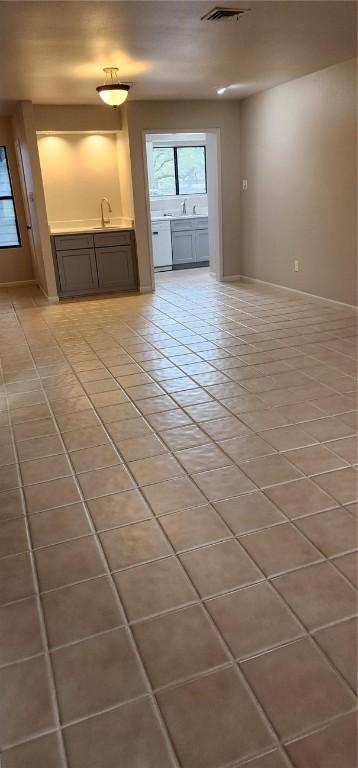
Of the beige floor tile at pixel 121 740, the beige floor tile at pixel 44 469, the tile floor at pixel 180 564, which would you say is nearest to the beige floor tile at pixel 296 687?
the tile floor at pixel 180 564

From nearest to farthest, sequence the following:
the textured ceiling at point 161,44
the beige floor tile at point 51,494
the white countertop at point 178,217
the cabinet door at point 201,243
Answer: the beige floor tile at point 51,494 → the textured ceiling at point 161,44 → the white countertop at point 178,217 → the cabinet door at point 201,243

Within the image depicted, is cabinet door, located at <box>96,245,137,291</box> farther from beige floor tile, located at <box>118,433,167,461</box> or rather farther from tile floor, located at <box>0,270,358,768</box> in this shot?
beige floor tile, located at <box>118,433,167,461</box>

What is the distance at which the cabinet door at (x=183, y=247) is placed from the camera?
897 cm

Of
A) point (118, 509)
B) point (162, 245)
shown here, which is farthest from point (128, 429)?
point (162, 245)

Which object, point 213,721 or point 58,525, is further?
point 58,525

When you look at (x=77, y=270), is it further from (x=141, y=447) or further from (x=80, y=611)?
(x=80, y=611)

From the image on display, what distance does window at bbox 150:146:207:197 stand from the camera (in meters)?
9.27

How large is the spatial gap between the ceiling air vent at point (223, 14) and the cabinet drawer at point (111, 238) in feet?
12.0

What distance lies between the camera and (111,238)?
6.89 meters

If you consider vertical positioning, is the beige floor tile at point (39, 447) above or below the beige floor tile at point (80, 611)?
above

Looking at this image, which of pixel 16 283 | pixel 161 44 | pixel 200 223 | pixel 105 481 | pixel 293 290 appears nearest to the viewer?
pixel 105 481

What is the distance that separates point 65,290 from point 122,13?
3958mm

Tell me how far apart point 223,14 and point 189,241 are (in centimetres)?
578

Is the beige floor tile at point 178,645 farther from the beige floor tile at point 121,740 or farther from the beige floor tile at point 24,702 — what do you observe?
the beige floor tile at point 24,702
